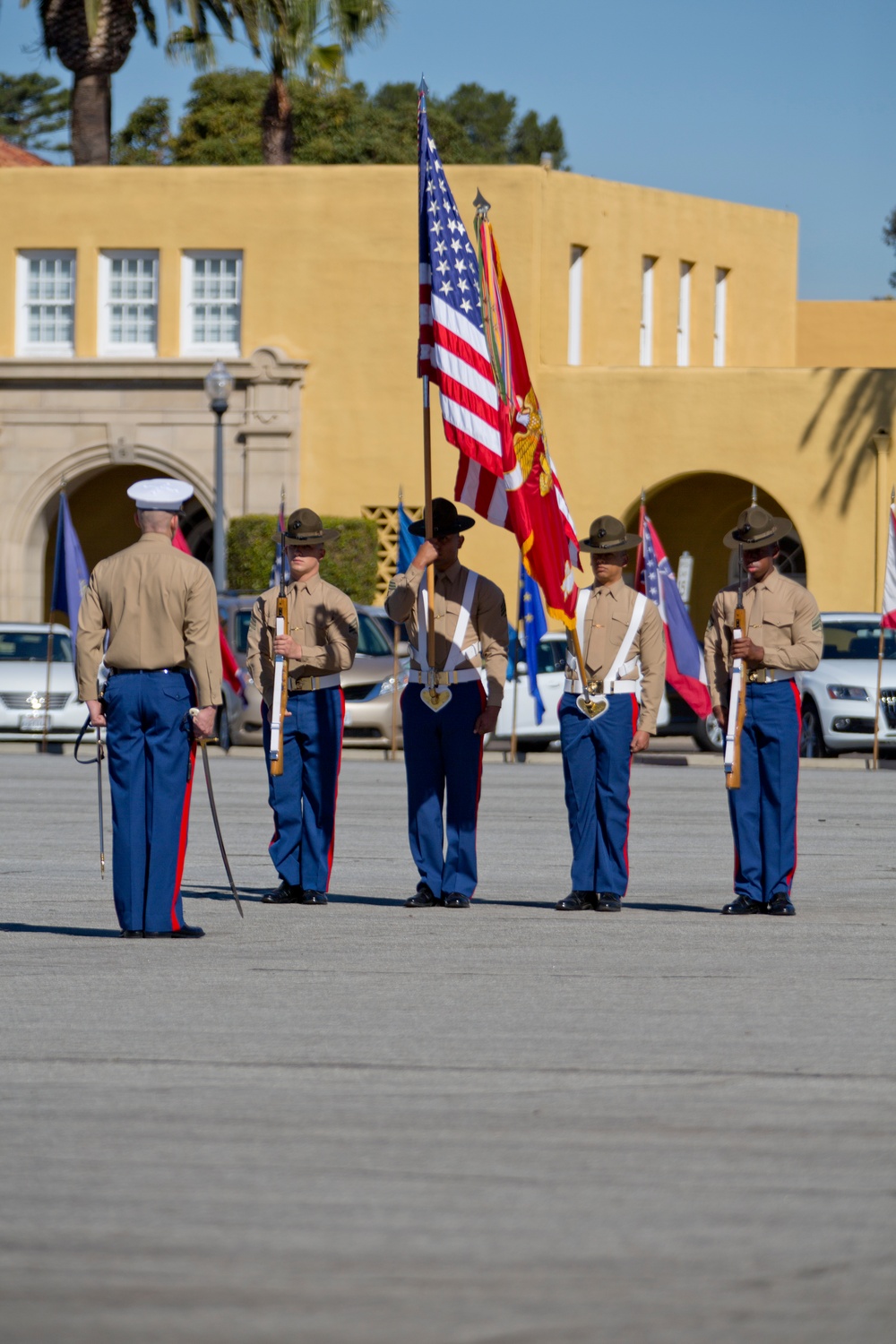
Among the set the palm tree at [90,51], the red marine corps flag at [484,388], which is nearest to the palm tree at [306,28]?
the palm tree at [90,51]

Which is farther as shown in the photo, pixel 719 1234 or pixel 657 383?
pixel 657 383

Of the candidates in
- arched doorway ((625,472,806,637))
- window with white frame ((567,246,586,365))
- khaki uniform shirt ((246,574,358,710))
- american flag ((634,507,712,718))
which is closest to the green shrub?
window with white frame ((567,246,586,365))

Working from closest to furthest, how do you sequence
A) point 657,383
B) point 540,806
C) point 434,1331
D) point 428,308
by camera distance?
1. point 434,1331
2. point 428,308
3. point 540,806
4. point 657,383

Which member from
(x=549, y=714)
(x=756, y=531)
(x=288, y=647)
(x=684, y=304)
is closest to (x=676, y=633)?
(x=549, y=714)

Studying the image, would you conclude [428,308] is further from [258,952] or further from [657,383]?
[657,383]

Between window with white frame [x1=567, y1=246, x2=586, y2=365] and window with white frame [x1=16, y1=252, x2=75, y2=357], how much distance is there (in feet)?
26.0

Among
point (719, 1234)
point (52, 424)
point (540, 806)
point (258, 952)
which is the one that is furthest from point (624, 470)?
point (719, 1234)

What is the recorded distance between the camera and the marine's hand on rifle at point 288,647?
1145 centimetres

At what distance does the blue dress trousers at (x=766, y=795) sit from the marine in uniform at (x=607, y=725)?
0.50 m

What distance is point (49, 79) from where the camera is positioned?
74.9 meters

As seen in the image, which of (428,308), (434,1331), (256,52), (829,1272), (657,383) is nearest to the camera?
(434,1331)

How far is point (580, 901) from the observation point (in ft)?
37.2

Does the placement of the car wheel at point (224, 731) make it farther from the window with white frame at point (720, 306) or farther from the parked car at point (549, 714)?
the window with white frame at point (720, 306)

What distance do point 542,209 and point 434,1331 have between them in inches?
1244
